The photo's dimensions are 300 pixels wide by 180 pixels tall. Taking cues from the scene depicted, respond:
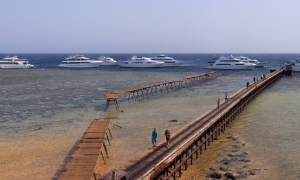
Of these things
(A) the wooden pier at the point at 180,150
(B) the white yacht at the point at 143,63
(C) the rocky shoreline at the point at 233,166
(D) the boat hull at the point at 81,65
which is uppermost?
(B) the white yacht at the point at 143,63

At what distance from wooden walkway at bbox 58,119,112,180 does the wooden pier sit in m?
1.65

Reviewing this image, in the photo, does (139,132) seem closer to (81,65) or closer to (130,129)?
(130,129)

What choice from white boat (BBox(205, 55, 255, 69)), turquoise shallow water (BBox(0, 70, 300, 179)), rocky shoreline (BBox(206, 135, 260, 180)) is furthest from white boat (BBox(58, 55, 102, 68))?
rocky shoreline (BBox(206, 135, 260, 180))

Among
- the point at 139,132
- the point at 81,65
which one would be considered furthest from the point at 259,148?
the point at 81,65

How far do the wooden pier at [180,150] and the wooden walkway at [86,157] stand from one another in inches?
64.9

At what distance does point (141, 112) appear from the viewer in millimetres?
32938

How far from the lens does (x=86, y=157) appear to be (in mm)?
16141

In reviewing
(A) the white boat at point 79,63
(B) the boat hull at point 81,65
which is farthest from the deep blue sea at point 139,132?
(A) the white boat at point 79,63

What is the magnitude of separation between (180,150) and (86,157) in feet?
16.8

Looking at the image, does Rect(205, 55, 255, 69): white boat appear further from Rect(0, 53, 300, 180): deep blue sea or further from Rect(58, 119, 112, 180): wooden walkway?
Rect(58, 119, 112, 180): wooden walkway

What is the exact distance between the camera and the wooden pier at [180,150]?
49.5 ft

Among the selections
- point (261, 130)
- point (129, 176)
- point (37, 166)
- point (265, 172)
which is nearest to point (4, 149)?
point (37, 166)

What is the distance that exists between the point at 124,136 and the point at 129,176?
9.68 metres

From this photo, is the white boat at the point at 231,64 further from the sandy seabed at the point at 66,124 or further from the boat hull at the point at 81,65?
the sandy seabed at the point at 66,124
